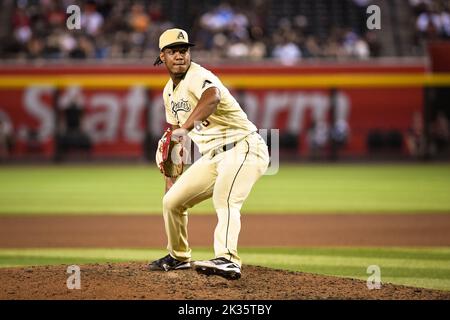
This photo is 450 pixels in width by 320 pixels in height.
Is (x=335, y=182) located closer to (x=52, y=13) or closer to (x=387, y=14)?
(x=387, y=14)

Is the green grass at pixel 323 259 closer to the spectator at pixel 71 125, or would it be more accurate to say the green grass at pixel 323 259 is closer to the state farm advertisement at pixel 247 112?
the spectator at pixel 71 125

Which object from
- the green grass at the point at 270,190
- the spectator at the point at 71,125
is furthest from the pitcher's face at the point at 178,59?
the spectator at the point at 71,125

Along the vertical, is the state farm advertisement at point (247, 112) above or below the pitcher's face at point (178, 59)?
below

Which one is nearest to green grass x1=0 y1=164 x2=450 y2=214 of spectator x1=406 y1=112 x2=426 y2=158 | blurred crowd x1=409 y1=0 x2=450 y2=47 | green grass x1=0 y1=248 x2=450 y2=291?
spectator x1=406 y1=112 x2=426 y2=158

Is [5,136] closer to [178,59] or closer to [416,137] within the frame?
[416,137]

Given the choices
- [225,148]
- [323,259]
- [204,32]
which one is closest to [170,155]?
[225,148]

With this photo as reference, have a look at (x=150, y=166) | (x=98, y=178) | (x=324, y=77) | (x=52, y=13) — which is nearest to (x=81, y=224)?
(x=98, y=178)
